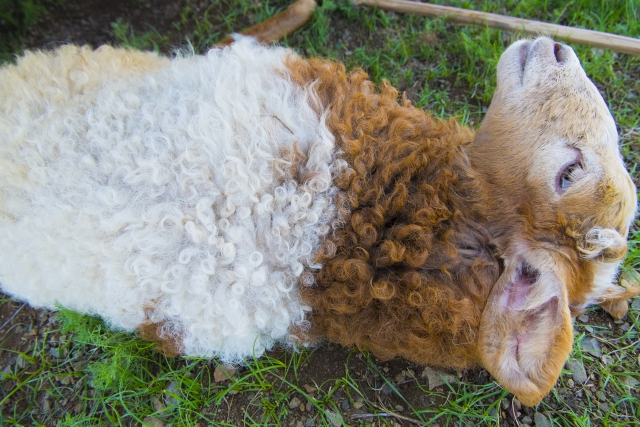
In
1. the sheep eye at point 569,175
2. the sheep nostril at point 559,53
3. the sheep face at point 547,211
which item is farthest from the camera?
the sheep nostril at point 559,53

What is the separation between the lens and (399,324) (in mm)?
2414

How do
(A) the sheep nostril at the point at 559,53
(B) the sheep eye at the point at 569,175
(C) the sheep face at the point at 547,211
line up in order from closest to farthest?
(C) the sheep face at the point at 547,211 < (B) the sheep eye at the point at 569,175 < (A) the sheep nostril at the point at 559,53

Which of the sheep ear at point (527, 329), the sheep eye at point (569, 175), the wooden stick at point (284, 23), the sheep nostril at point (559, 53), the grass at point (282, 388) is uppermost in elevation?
the sheep nostril at point (559, 53)

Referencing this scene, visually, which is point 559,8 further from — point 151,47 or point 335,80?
point 151,47

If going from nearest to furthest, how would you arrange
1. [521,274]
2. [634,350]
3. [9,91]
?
[521,274], [9,91], [634,350]

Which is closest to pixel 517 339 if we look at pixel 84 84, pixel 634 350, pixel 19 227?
pixel 634 350

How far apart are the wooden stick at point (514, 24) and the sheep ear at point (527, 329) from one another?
2.27 meters

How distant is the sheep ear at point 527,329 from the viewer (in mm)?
2039

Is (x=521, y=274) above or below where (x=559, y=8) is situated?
below

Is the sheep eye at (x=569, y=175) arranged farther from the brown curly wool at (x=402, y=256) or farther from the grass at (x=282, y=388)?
the grass at (x=282, y=388)

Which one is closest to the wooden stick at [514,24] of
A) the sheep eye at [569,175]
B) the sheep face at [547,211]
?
the sheep face at [547,211]

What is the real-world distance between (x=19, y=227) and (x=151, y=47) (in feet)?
7.36

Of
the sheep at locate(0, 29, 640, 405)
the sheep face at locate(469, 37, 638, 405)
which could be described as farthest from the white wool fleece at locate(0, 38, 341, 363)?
the sheep face at locate(469, 37, 638, 405)

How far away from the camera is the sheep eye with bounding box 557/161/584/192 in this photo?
2365 millimetres
